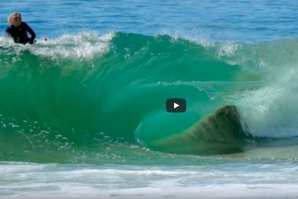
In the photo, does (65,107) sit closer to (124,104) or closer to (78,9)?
(124,104)

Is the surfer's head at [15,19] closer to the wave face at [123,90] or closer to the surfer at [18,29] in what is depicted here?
the surfer at [18,29]

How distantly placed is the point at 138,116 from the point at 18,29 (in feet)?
6.33

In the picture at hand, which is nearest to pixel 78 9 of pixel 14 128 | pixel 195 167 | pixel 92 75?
pixel 92 75

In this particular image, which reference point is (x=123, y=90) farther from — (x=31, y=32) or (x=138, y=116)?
(x=31, y=32)

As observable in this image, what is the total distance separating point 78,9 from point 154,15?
86.6 inches

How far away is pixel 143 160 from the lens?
933 cm

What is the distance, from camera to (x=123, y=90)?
41.1 ft
